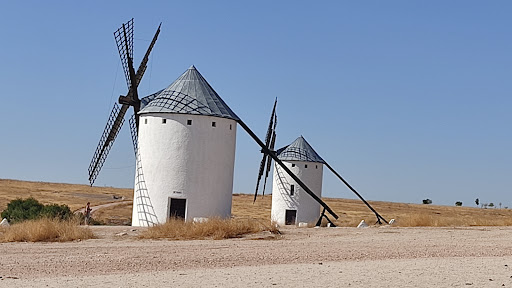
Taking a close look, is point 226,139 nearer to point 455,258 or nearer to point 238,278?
point 455,258

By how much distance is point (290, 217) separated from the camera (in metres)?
37.5

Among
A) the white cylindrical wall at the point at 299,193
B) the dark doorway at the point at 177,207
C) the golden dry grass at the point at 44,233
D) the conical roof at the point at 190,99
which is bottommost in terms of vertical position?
the golden dry grass at the point at 44,233

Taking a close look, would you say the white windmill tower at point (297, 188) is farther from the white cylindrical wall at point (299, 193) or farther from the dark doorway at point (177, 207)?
the dark doorway at point (177, 207)

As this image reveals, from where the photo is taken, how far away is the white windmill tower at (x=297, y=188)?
3725 cm

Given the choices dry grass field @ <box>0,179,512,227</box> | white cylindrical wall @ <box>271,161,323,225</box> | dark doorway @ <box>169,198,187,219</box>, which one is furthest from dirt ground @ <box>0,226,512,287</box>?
white cylindrical wall @ <box>271,161,323,225</box>

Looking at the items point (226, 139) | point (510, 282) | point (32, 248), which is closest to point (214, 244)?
point (32, 248)

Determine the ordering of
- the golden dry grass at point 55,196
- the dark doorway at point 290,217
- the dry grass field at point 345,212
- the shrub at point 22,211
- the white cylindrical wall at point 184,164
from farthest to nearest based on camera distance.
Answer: the golden dry grass at point 55,196 → the dark doorway at point 290,217 → the shrub at point 22,211 → the dry grass field at point 345,212 → the white cylindrical wall at point 184,164

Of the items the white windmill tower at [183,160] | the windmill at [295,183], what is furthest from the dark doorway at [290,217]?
the white windmill tower at [183,160]

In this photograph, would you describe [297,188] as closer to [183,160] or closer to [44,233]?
[183,160]

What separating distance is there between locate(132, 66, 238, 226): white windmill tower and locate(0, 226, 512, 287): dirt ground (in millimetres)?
6519

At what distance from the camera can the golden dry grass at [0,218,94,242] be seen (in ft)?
59.5

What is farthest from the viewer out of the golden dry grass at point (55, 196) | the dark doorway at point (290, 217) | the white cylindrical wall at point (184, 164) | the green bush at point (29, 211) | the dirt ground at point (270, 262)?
the golden dry grass at point (55, 196)

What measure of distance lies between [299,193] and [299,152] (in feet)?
7.33

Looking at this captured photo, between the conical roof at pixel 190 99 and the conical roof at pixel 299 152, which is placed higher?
the conical roof at pixel 190 99
